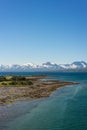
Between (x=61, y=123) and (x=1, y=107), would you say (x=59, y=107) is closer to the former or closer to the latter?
(x=1, y=107)

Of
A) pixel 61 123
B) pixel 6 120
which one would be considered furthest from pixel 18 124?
pixel 61 123

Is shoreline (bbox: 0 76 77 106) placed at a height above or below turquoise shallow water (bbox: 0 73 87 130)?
above

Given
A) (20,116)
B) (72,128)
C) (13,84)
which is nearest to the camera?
(72,128)

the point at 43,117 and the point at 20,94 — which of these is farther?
the point at 20,94

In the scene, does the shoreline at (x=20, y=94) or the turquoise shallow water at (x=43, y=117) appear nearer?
the turquoise shallow water at (x=43, y=117)

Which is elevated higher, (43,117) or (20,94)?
(20,94)

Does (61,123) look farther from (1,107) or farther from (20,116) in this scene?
(1,107)

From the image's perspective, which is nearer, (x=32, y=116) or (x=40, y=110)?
(x=32, y=116)

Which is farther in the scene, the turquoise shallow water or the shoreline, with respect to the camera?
the shoreline

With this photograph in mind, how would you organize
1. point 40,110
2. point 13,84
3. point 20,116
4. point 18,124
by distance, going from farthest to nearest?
point 13,84 < point 40,110 < point 20,116 < point 18,124

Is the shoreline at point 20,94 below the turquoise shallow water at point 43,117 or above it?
above
